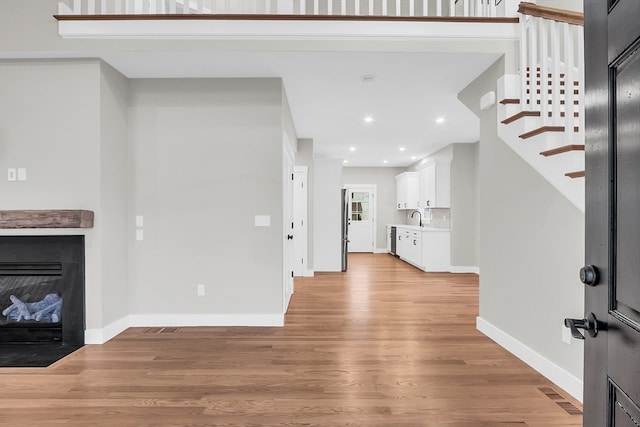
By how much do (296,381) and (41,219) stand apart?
8.25ft

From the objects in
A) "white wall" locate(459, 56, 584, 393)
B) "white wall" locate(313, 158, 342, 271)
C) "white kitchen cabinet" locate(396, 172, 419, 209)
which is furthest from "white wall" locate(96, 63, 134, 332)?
"white kitchen cabinet" locate(396, 172, 419, 209)

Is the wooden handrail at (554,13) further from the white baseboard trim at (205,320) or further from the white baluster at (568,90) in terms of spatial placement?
the white baseboard trim at (205,320)

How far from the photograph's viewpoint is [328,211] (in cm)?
707

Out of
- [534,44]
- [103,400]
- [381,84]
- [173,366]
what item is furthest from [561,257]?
[103,400]

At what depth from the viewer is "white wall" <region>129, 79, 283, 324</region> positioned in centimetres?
360

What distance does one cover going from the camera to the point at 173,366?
2689 mm

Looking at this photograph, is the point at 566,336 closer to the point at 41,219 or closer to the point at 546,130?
the point at 546,130

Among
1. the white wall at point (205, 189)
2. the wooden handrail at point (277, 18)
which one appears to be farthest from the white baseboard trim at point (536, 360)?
the wooden handrail at point (277, 18)

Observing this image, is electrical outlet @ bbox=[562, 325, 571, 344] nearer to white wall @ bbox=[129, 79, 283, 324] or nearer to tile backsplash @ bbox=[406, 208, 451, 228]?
white wall @ bbox=[129, 79, 283, 324]

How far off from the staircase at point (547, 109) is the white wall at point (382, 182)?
291 inches

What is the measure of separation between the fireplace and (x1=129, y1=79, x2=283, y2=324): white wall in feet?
1.78

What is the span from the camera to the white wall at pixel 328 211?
705 cm

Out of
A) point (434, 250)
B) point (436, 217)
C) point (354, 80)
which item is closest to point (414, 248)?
point (434, 250)

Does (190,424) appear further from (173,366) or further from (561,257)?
(561,257)
